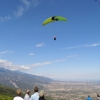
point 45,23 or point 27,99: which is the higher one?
point 45,23

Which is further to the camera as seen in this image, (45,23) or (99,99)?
(45,23)

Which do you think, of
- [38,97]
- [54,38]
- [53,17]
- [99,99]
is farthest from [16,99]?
[54,38]

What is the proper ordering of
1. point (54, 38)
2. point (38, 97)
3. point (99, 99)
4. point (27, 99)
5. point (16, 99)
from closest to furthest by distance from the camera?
point (16, 99) < point (38, 97) < point (27, 99) < point (99, 99) < point (54, 38)

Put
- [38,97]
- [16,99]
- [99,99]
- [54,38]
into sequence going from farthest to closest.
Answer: [54,38]
[99,99]
[38,97]
[16,99]

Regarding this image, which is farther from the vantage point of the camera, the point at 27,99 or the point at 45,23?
the point at 45,23

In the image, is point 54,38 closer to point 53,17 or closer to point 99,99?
point 53,17

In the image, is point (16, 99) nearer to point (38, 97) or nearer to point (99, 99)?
point (38, 97)

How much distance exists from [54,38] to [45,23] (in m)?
5.51

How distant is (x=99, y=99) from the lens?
1861cm

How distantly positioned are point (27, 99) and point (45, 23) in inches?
552

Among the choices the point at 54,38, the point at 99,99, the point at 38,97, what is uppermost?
the point at 54,38

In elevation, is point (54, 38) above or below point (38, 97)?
above

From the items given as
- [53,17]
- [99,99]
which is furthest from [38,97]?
[53,17]

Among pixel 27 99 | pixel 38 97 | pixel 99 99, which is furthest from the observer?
pixel 99 99
